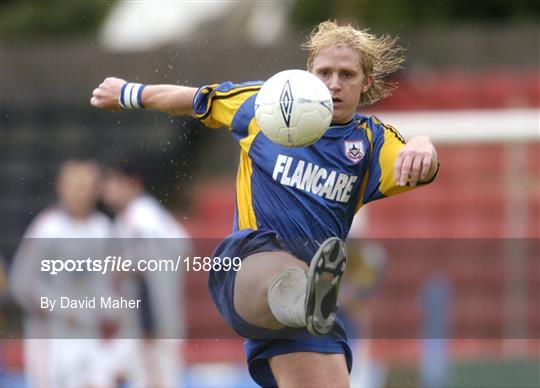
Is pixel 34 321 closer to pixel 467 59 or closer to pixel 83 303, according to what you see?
pixel 83 303

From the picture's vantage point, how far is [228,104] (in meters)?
5.73

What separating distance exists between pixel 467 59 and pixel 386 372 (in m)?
5.60

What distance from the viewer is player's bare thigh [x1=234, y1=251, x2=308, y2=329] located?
5301mm

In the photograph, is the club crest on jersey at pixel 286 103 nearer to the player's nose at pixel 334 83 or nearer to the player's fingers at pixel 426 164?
the player's nose at pixel 334 83

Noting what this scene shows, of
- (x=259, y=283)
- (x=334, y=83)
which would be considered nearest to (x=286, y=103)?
(x=334, y=83)

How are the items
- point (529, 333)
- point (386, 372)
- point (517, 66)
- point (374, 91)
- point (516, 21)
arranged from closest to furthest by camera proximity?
point (374, 91)
point (386, 372)
point (529, 333)
point (517, 66)
point (516, 21)

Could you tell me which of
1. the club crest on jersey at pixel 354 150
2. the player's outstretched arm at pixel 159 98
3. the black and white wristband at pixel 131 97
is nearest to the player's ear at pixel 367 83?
the club crest on jersey at pixel 354 150

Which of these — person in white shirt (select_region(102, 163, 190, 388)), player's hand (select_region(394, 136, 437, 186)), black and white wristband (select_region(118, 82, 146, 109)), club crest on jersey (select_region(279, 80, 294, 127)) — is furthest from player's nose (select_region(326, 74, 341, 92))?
person in white shirt (select_region(102, 163, 190, 388))

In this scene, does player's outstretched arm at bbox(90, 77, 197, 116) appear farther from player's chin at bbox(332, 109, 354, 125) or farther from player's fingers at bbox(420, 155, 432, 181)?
player's fingers at bbox(420, 155, 432, 181)

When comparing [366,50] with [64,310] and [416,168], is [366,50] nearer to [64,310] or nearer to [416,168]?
[416,168]

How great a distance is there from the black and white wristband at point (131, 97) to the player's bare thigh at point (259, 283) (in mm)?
1055

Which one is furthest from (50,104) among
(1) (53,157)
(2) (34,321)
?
(2) (34,321)

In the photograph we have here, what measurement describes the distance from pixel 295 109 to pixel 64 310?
4733 mm

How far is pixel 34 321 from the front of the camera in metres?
10.3
